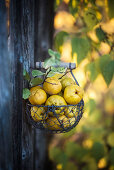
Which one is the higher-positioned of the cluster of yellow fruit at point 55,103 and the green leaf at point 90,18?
the green leaf at point 90,18

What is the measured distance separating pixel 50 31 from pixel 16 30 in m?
0.71

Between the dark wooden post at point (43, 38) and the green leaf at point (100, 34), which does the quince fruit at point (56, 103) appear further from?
the green leaf at point (100, 34)

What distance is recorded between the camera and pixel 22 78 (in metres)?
0.65

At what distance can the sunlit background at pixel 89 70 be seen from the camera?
3.70 ft

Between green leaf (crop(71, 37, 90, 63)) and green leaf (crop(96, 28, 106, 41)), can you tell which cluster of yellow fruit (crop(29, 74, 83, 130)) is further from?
green leaf (crop(96, 28, 106, 41))

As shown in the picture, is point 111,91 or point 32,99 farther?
point 111,91

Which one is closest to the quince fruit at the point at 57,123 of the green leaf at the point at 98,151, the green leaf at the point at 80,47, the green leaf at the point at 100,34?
the green leaf at the point at 80,47

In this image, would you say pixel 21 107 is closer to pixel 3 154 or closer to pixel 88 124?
pixel 3 154

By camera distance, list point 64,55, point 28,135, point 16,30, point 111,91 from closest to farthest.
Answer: point 16,30 → point 28,135 → point 64,55 → point 111,91

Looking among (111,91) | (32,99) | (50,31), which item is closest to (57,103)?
→ (32,99)

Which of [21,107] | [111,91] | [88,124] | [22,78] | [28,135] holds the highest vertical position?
[22,78]

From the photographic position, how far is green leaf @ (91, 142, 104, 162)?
1.56 meters

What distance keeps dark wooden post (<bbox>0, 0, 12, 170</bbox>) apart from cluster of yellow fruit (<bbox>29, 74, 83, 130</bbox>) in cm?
13

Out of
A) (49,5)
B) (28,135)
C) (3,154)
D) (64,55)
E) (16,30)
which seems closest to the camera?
(3,154)
